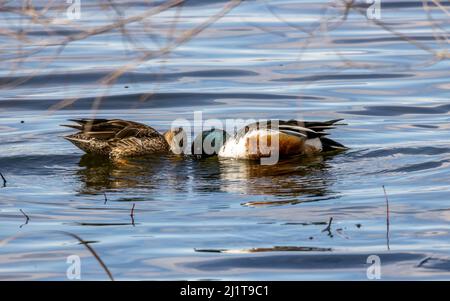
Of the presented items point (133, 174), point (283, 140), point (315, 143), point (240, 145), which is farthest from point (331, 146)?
point (133, 174)

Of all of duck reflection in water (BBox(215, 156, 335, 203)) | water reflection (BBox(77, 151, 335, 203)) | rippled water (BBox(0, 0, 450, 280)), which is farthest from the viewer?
water reflection (BBox(77, 151, 335, 203))

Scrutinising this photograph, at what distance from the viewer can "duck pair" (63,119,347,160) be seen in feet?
35.1

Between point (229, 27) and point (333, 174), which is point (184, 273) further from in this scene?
point (229, 27)

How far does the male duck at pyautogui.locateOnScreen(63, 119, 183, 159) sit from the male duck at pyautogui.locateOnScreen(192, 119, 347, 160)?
2.21 ft

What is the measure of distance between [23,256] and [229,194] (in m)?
2.21

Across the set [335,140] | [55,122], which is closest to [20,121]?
[55,122]

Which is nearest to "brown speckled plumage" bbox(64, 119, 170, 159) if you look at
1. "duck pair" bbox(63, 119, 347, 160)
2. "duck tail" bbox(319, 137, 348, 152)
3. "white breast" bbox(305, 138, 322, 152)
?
"duck pair" bbox(63, 119, 347, 160)

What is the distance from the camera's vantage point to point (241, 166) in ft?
34.6

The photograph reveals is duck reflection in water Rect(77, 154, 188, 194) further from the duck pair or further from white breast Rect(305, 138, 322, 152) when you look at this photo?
white breast Rect(305, 138, 322, 152)

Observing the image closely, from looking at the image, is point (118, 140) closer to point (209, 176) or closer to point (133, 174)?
point (133, 174)

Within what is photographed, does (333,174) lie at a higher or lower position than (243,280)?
higher

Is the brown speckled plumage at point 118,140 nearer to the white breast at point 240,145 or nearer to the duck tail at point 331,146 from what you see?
the white breast at point 240,145

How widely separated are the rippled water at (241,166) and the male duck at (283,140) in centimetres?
18

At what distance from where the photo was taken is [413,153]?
33.9ft
